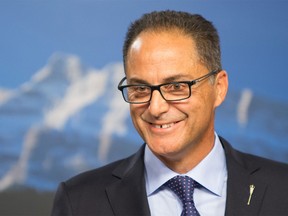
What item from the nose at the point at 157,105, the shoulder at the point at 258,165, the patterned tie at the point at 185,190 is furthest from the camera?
the shoulder at the point at 258,165

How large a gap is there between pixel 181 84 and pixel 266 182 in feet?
1.71

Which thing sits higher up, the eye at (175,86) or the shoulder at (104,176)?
the eye at (175,86)

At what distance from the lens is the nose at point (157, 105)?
6.51 ft

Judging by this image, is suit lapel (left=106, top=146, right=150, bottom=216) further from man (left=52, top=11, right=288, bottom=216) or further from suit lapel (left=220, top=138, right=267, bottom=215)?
suit lapel (left=220, top=138, right=267, bottom=215)

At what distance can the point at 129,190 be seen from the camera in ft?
7.24

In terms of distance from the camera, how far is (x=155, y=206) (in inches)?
84.9

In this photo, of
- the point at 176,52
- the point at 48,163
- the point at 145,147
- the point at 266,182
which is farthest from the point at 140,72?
the point at 48,163

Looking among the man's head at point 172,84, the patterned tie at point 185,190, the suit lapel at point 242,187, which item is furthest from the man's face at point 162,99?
the suit lapel at point 242,187

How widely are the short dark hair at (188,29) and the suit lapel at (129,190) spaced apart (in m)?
0.43

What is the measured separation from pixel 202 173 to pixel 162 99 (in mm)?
372

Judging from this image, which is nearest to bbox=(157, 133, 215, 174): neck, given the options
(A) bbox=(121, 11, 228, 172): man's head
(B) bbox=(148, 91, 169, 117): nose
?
Answer: (A) bbox=(121, 11, 228, 172): man's head

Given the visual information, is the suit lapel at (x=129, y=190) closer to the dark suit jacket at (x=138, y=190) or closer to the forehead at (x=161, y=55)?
the dark suit jacket at (x=138, y=190)

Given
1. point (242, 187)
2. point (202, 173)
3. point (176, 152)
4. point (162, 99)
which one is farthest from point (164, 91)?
point (242, 187)

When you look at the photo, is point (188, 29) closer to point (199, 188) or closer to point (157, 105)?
point (157, 105)
